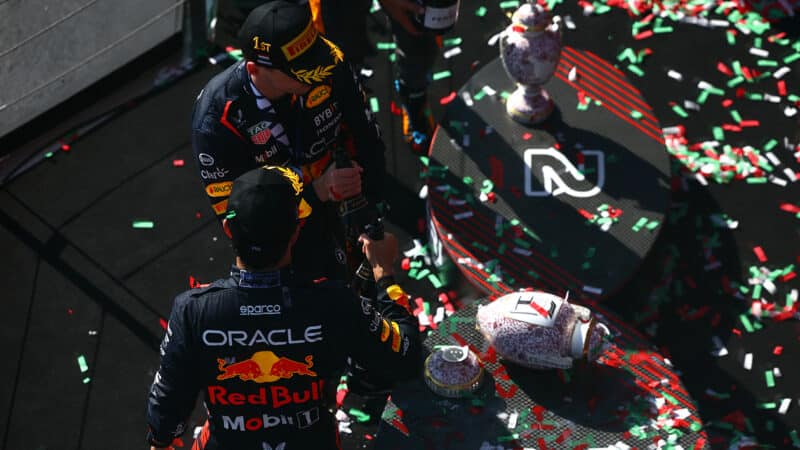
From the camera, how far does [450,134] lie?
7.44m

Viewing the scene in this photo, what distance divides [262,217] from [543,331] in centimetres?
178

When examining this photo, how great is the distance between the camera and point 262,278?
4.65 metres

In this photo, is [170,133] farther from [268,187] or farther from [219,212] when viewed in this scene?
[268,187]

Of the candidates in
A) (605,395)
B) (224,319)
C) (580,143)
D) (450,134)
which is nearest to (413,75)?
(450,134)

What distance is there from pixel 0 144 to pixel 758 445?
5.51 metres

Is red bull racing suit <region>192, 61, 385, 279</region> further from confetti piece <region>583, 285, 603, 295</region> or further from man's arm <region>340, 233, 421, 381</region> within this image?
confetti piece <region>583, 285, 603, 295</region>

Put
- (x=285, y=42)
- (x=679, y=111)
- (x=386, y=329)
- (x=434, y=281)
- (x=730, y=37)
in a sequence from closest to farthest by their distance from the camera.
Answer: (x=386, y=329)
(x=285, y=42)
(x=434, y=281)
(x=679, y=111)
(x=730, y=37)

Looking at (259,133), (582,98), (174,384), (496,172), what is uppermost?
(259,133)

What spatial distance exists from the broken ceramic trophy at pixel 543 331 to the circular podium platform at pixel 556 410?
0.15 metres

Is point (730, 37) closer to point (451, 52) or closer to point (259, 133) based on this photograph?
point (451, 52)

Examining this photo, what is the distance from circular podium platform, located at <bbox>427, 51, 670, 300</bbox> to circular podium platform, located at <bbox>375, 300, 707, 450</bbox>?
2.57 feet

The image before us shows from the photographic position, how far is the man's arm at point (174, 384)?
15.5ft

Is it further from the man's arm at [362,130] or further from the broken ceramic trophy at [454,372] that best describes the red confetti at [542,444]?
the man's arm at [362,130]

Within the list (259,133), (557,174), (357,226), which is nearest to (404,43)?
(557,174)
